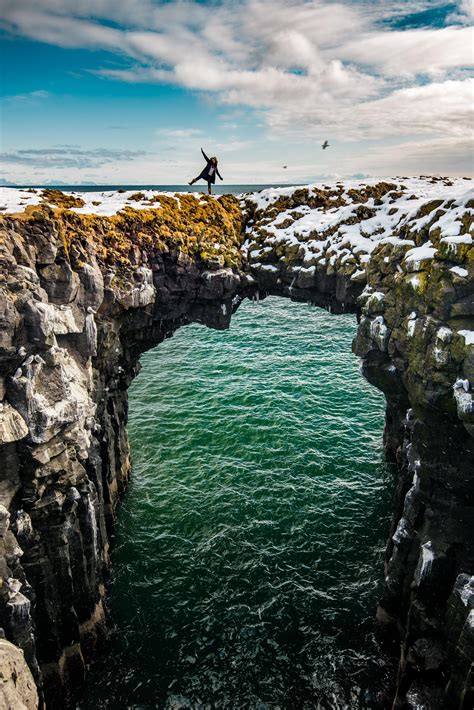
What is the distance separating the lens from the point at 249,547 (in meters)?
29.4

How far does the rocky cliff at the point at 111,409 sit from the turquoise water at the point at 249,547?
2261mm

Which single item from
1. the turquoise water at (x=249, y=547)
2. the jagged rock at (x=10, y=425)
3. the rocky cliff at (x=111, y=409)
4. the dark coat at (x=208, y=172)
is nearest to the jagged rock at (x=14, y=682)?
the rocky cliff at (x=111, y=409)

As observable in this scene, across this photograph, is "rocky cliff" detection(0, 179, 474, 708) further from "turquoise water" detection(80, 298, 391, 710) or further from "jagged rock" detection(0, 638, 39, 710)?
"turquoise water" detection(80, 298, 391, 710)

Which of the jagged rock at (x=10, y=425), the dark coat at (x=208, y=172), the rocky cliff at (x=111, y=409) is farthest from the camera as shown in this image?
the dark coat at (x=208, y=172)

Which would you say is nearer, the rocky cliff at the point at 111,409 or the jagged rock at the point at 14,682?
the jagged rock at the point at 14,682

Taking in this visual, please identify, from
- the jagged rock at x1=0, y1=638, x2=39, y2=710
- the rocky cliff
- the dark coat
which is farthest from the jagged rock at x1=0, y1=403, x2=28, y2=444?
the dark coat

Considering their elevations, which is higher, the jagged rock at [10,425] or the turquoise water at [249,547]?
the jagged rock at [10,425]

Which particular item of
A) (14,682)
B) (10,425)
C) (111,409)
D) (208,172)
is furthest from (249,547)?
(208,172)

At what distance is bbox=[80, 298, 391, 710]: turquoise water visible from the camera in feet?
72.9

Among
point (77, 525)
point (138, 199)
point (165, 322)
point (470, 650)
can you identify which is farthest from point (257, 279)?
point (470, 650)

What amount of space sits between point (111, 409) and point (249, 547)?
1274 centimetres

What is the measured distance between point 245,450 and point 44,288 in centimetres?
2285

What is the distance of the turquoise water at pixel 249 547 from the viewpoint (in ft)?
72.9

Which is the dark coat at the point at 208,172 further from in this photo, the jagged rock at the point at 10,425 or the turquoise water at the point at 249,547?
the jagged rock at the point at 10,425
